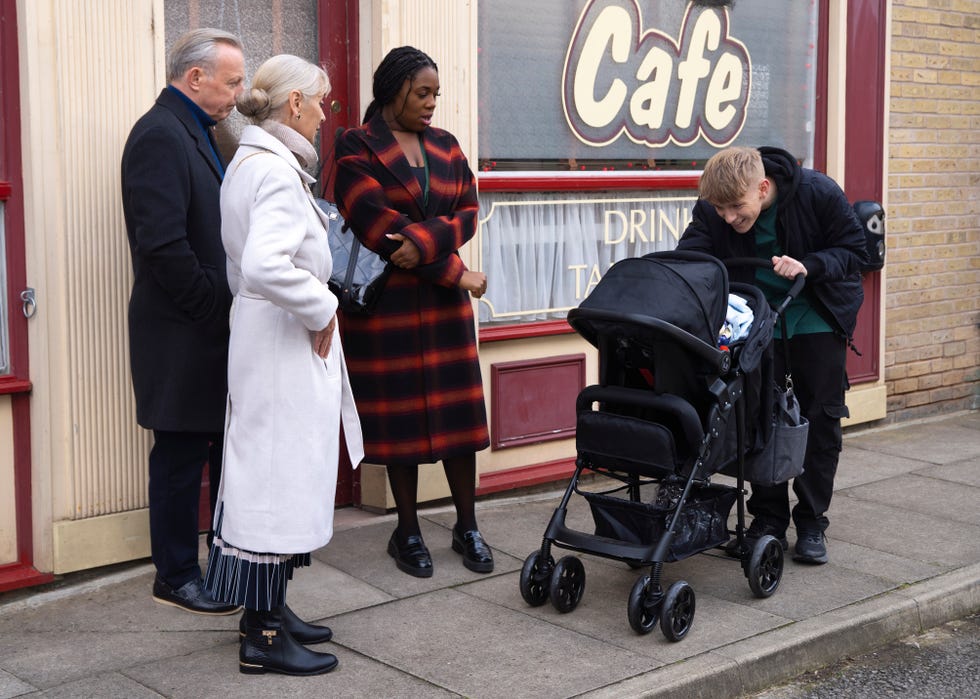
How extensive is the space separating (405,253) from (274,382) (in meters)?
1.19

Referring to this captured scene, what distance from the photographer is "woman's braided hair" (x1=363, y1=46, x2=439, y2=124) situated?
5.12 meters

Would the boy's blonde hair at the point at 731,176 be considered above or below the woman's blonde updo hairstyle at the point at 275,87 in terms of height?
below

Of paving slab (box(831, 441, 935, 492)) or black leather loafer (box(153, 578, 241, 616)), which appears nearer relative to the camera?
black leather loafer (box(153, 578, 241, 616))

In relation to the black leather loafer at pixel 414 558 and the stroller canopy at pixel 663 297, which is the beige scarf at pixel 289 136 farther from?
the black leather loafer at pixel 414 558

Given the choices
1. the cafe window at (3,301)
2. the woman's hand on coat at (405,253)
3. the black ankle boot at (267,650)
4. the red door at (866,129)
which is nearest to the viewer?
the black ankle boot at (267,650)

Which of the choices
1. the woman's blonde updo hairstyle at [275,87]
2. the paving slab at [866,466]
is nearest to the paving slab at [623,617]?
the woman's blonde updo hairstyle at [275,87]

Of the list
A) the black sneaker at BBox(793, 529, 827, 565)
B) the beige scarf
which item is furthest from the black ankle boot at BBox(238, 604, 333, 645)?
the black sneaker at BBox(793, 529, 827, 565)

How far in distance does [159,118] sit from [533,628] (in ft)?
7.47

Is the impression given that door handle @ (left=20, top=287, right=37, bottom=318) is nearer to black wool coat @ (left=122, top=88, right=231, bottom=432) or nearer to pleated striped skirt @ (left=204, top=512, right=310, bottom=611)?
black wool coat @ (left=122, top=88, right=231, bottom=432)

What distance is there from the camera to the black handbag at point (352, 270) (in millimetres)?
5066

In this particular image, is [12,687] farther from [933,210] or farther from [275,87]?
[933,210]

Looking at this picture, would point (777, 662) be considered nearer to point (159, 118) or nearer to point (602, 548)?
point (602, 548)

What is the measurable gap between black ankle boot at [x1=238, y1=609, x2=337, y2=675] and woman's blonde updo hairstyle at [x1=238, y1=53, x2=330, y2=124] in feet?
5.28

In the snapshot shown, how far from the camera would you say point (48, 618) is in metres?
4.80
